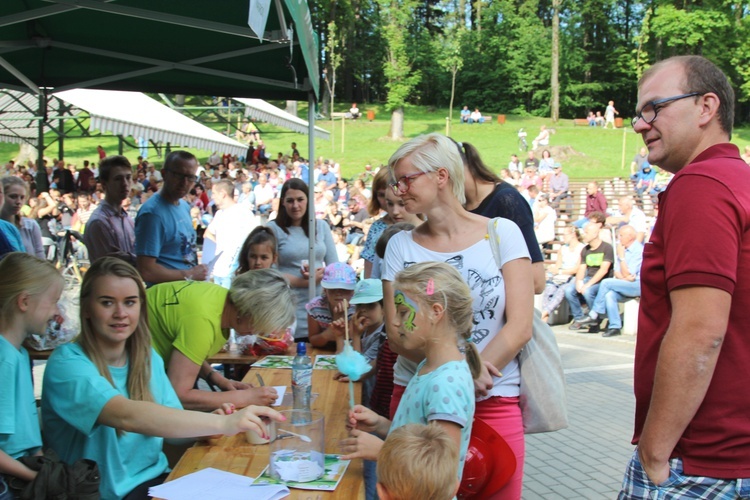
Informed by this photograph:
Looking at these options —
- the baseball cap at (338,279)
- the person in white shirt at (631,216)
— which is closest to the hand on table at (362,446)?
the baseball cap at (338,279)

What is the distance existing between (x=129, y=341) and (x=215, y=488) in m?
0.80

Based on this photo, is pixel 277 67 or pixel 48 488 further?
pixel 277 67

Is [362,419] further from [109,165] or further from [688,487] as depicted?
[109,165]

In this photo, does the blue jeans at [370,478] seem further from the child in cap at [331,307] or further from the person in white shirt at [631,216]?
the person in white shirt at [631,216]

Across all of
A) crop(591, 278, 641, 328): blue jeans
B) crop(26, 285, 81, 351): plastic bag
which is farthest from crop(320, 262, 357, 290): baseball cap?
crop(591, 278, 641, 328): blue jeans

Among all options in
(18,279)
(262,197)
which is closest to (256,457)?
(18,279)

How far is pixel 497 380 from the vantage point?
2.54m

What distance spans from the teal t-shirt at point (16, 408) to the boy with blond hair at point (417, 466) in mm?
1330

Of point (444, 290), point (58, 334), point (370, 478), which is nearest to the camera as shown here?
point (444, 290)

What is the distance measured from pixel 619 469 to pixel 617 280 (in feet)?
17.6

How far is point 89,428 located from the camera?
2389 mm

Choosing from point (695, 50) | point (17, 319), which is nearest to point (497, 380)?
point (17, 319)

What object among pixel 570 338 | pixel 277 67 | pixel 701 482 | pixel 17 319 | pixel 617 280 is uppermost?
pixel 277 67

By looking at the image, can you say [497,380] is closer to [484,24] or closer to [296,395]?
[296,395]
